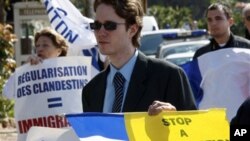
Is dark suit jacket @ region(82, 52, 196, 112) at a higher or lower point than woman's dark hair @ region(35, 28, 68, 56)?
higher

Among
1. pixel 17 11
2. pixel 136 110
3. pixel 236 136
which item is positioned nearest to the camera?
pixel 236 136

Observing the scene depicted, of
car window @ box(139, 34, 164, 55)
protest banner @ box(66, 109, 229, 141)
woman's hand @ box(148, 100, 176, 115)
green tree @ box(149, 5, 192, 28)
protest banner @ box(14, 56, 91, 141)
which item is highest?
woman's hand @ box(148, 100, 176, 115)

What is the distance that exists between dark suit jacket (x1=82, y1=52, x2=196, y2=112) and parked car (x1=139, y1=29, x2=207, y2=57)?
568 inches

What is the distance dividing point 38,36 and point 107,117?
300cm

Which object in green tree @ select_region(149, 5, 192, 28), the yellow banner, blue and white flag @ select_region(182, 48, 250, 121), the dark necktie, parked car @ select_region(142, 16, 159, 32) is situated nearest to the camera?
the yellow banner

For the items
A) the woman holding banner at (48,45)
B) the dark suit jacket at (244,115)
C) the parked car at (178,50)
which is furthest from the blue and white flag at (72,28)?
the parked car at (178,50)

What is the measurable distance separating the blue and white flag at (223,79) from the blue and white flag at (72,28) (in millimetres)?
1661

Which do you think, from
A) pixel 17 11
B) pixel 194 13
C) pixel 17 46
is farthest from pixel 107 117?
pixel 194 13

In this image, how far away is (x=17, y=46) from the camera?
29859 mm

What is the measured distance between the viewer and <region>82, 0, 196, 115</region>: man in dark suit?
13.7 feet

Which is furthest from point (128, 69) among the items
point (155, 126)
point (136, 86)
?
point (155, 126)

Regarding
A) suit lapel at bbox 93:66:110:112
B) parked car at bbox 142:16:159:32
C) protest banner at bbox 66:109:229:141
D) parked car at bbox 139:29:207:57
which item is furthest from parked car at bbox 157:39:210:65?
protest banner at bbox 66:109:229:141

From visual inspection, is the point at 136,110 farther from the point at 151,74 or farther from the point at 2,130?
the point at 2,130

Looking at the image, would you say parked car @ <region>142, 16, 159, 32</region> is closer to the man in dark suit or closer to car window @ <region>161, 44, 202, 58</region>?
car window @ <region>161, 44, 202, 58</region>
